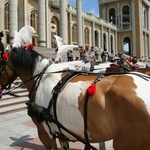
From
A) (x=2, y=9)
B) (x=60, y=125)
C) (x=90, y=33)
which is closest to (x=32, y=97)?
(x=60, y=125)

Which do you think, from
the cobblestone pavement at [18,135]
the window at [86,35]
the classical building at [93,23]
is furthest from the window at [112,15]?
the cobblestone pavement at [18,135]

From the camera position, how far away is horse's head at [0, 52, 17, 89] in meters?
3.48

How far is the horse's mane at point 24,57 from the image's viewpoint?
3.28 meters

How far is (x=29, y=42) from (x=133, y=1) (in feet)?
198

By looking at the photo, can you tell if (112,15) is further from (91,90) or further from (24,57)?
(91,90)

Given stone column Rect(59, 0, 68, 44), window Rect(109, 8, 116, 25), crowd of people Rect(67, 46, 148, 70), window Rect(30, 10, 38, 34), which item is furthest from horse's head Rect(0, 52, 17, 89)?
window Rect(109, 8, 116, 25)

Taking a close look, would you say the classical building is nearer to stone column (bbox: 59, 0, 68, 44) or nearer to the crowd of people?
stone column (bbox: 59, 0, 68, 44)

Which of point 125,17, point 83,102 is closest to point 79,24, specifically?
point 125,17

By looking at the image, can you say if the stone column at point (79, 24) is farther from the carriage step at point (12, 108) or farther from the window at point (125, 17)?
the window at point (125, 17)

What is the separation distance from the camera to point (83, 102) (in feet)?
8.00

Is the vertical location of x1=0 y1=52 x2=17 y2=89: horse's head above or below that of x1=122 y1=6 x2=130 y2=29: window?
below

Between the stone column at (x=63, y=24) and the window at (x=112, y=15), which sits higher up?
the window at (x=112, y=15)

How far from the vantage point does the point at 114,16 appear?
6225cm

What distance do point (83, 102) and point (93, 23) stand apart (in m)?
46.7
